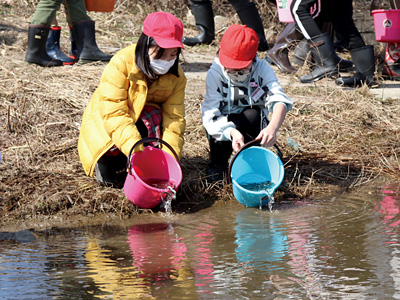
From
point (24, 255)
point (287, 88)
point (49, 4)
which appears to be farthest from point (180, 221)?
point (49, 4)

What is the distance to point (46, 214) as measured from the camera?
12.0ft

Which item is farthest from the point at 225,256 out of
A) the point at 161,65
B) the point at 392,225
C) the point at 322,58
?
the point at 322,58

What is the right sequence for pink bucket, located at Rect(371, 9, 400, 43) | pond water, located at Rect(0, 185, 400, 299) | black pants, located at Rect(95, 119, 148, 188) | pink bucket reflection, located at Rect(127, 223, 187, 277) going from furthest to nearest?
pink bucket, located at Rect(371, 9, 400, 43) < black pants, located at Rect(95, 119, 148, 188) < pink bucket reflection, located at Rect(127, 223, 187, 277) < pond water, located at Rect(0, 185, 400, 299)

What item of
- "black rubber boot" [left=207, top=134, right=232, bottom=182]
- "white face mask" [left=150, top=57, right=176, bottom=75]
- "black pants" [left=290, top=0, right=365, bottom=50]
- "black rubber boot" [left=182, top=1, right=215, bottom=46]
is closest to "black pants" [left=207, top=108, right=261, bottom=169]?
"black rubber boot" [left=207, top=134, right=232, bottom=182]

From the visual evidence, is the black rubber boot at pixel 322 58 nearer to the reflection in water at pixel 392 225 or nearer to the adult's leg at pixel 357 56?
the adult's leg at pixel 357 56

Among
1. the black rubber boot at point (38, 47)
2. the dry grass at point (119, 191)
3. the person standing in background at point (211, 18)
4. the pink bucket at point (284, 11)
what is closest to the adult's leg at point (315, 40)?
the dry grass at point (119, 191)

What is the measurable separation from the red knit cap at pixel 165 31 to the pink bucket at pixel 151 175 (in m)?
0.56

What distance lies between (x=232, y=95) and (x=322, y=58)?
244 centimetres

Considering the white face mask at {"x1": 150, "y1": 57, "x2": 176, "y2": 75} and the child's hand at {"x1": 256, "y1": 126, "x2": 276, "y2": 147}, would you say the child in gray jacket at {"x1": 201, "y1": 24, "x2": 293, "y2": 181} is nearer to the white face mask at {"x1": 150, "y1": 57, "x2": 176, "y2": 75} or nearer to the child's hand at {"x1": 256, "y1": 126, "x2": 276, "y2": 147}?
the child's hand at {"x1": 256, "y1": 126, "x2": 276, "y2": 147}

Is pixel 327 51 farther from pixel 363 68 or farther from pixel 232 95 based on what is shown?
pixel 232 95

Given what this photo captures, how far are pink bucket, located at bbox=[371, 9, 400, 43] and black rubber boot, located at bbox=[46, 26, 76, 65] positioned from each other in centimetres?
325

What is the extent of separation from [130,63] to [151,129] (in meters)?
0.45

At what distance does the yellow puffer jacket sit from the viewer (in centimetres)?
359

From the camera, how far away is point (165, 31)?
3451 millimetres
